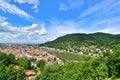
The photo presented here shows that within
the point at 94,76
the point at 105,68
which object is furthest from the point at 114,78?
the point at 94,76

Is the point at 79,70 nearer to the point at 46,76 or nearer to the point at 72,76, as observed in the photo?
the point at 72,76

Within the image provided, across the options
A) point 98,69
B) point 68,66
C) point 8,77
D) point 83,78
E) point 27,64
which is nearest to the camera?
point 83,78

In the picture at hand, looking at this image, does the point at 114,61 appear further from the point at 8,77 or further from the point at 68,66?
the point at 8,77

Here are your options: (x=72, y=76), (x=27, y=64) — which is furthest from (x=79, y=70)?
(x=27, y=64)

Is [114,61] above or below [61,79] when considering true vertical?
above

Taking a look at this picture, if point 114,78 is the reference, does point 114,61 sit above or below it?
above

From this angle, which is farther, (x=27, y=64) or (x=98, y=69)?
(x=27, y=64)

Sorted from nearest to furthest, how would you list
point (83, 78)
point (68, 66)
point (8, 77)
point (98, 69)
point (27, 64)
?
point (83, 78)
point (98, 69)
point (8, 77)
point (68, 66)
point (27, 64)

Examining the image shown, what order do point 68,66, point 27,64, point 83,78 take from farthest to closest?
point 27,64 < point 68,66 < point 83,78

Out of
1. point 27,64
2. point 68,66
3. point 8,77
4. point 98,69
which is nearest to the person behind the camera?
point 98,69
